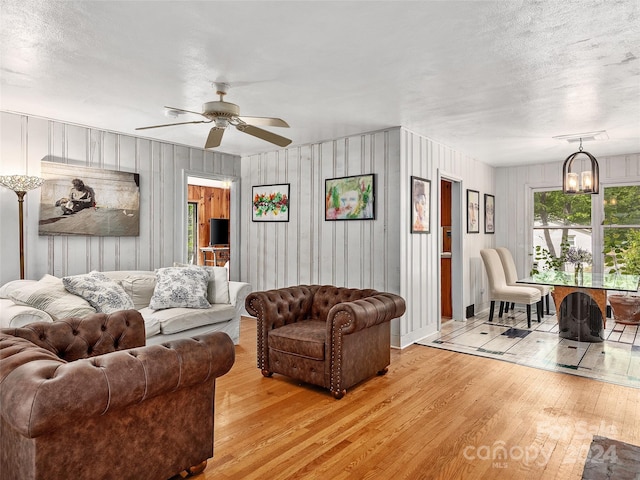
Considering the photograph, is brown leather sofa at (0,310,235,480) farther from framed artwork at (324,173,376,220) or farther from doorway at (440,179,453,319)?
doorway at (440,179,453,319)

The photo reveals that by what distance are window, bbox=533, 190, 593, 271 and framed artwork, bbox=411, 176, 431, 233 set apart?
2.55m

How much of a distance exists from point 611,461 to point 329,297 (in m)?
2.33

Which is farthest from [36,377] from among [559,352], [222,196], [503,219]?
[222,196]

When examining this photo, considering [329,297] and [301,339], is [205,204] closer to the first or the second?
[329,297]

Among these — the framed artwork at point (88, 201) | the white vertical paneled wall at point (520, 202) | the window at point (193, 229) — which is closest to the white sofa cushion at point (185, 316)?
the framed artwork at point (88, 201)

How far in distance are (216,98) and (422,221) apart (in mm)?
Result: 2720

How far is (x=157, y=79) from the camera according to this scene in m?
3.11

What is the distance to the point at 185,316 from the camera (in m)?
4.02

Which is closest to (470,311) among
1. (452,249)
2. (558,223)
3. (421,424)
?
(452,249)

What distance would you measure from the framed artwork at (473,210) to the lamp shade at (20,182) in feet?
17.6

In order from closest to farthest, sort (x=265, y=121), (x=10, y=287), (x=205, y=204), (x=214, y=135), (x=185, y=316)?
(x=265, y=121) < (x=214, y=135) < (x=10, y=287) < (x=185, y=316) < (x=205, y=204)

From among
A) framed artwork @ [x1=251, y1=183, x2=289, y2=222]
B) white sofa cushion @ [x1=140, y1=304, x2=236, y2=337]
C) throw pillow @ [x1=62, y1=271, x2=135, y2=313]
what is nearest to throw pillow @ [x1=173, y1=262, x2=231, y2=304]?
white sofa cushion @ [x1=140, y1=304, x2=236, y2=337]

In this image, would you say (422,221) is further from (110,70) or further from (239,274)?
(110,70)

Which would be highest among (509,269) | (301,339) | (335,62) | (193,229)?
(335,62)
